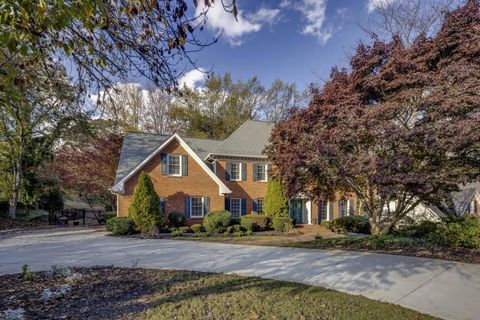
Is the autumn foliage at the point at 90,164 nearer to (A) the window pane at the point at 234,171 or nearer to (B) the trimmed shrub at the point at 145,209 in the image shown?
(B) the trimmed shrub at the point at 145,209

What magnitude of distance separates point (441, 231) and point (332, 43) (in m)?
10.1

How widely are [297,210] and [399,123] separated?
1378 centimetres

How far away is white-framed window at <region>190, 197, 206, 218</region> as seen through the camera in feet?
66.3

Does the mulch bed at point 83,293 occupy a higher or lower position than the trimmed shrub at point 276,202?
Result: lower

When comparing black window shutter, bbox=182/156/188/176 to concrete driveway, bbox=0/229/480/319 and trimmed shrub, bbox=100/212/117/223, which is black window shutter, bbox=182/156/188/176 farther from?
concrete driveway, bbox=0/229/480/319

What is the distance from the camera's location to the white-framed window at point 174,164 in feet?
65.5

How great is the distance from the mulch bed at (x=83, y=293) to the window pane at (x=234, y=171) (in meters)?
15.6

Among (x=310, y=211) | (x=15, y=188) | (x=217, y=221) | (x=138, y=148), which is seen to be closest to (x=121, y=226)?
(x=217, y=221)

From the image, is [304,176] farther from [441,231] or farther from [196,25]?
[196,25]

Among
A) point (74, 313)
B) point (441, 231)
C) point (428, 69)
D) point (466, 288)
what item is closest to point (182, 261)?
point (74, 313)

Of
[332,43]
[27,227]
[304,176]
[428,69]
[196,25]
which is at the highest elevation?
[332,43]

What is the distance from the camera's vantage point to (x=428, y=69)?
35.2 ft

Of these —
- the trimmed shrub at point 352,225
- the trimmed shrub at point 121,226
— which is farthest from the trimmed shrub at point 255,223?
the trimmed shrub at point 121,226

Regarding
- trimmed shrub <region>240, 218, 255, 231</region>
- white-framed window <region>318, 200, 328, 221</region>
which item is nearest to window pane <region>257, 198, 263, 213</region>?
white-framed window <region>318, 200, 328, 221</region>
